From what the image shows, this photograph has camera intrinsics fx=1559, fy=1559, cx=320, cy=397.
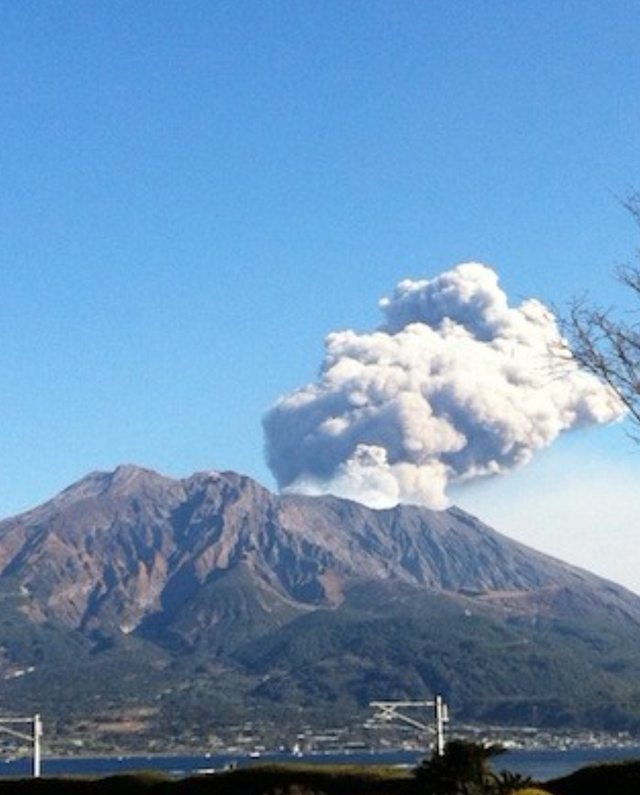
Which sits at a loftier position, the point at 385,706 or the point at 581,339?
the point at 581,339

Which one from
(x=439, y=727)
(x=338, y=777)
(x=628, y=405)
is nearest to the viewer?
(x=628, y=405)

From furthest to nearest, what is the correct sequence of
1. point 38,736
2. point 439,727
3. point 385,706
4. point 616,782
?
point 385,706
point 38,736
point 439,727
point 616,782

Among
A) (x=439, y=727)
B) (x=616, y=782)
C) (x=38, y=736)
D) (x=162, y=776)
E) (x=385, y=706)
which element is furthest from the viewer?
(x=385, y=706)

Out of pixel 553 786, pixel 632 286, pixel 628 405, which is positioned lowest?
pixel 553 786

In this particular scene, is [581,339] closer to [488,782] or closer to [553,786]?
[488,782]

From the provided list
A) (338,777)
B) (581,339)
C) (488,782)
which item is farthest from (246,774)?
(581,339)

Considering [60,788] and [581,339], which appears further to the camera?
[60,788]

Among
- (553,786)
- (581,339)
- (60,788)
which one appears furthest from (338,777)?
(581,339)

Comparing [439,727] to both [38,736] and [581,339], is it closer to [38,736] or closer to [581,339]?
[38,736]

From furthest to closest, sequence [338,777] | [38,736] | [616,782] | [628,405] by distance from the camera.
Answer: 1. [38,736]
2. [338,777]
3. [616,782]
4. [628,405]
